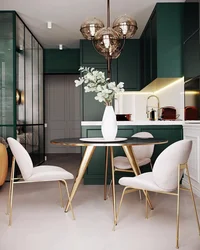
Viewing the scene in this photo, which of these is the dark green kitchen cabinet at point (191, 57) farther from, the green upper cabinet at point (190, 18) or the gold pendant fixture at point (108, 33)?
the gold pendant fixture at point (108, 33)

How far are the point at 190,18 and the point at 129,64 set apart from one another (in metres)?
2.40

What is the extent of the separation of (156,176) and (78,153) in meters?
6.85

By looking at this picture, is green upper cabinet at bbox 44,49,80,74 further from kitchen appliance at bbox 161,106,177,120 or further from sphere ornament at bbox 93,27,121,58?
sphere ornament at bbox 93,27,121,58

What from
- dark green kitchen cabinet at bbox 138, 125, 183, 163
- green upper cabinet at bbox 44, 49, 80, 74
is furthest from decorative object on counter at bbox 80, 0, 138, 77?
green upper cabinet at bbox 44, 49, 80, 74

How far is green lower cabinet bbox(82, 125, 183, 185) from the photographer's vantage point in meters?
4.33

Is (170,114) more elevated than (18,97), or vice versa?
(18,97)

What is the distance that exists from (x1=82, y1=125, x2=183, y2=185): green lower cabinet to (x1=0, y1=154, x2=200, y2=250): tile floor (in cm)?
68

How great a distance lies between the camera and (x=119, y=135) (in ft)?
14.3

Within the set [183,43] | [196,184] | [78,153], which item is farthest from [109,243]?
[78,153]

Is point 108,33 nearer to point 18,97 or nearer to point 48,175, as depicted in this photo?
point 48,175

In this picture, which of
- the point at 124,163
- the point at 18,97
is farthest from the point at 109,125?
the point at 18,97

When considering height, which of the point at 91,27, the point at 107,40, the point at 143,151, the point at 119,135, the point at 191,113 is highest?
the point at 91,27

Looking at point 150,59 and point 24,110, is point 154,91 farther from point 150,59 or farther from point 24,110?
point 24,110

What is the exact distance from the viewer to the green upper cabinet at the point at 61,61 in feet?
23.7
